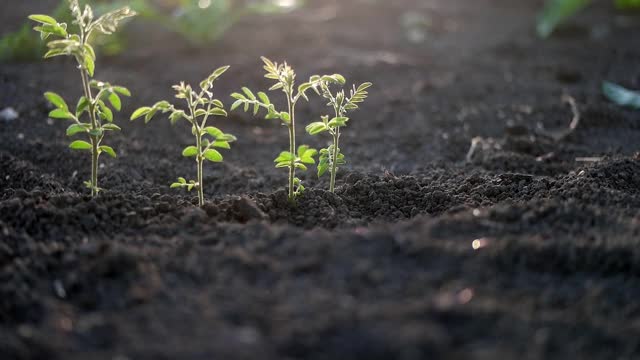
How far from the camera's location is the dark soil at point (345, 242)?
1.79 m

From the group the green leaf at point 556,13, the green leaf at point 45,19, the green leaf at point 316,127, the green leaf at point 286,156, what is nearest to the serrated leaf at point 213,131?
the green leaf at point 286,156

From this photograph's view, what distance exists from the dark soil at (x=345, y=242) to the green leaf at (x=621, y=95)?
3.8 inches

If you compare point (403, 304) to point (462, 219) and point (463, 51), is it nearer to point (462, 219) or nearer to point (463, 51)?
point (462, 219)

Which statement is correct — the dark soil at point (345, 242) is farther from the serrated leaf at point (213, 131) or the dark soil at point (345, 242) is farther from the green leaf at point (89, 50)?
the green leaf at point (89, 50)

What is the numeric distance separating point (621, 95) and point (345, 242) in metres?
3.71

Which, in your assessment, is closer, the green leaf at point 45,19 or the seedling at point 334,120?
the green leaf at point 45,19

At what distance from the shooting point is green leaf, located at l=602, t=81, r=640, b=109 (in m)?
5.04

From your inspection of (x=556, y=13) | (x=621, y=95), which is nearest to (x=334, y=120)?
(x=621, y=95)

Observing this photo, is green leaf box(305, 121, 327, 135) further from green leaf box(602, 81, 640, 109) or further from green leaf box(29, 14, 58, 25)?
green leaf box(602, 81, 640, 109)

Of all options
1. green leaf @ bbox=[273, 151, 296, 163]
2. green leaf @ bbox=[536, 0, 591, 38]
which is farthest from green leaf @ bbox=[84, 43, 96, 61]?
green leaf @ bbox=[536, 0, 591, 38]

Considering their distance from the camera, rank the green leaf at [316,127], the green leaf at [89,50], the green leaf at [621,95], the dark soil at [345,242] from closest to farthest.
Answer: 1. the dark soil at [345,242]
2. the green leaf at [89,50]
3. the green leaf at [316,127]
4. the green leaf at [621,95]

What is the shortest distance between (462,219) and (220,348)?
3.74 feet

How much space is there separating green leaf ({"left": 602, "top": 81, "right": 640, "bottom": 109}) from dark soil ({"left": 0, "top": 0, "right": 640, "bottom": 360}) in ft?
0.31

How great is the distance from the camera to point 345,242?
2.27 m
